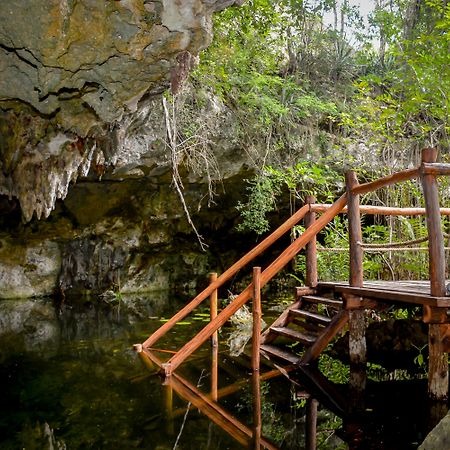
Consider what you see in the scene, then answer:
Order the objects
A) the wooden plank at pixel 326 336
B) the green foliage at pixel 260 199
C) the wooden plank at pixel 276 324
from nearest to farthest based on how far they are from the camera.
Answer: the wooden plank at pixel 326 336 < the wooden plank at pixel 276 324 < the green foliage at pixel 260 199

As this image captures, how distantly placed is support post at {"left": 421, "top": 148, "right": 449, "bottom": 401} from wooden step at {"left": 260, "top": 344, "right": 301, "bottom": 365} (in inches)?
61.9

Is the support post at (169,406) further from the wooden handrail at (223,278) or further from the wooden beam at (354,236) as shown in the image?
the wooden beam at (354,236)

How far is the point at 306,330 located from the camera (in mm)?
6031

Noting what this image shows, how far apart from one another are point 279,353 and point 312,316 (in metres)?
0.62

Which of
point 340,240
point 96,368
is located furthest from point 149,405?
point 340,240

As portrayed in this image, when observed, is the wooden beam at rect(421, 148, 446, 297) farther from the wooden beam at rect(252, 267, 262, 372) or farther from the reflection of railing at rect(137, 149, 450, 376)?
the wooden beam at rect(252, 267, 262, 372)

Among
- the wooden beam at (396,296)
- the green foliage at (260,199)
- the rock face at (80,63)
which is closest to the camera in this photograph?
the rock face at (80,63)

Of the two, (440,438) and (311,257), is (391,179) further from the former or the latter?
(440,438)

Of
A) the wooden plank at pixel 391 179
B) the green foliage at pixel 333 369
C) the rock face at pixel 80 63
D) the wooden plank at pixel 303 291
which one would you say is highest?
the rock face at pixel 80 63

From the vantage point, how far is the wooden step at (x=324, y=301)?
543cm

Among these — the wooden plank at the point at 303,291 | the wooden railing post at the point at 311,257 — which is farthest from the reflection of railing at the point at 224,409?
the wooden railing post at the point at 311,257

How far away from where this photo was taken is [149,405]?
387cm

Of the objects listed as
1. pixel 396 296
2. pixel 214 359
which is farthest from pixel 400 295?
pixel 214 359

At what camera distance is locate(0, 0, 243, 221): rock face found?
11.5 feet
